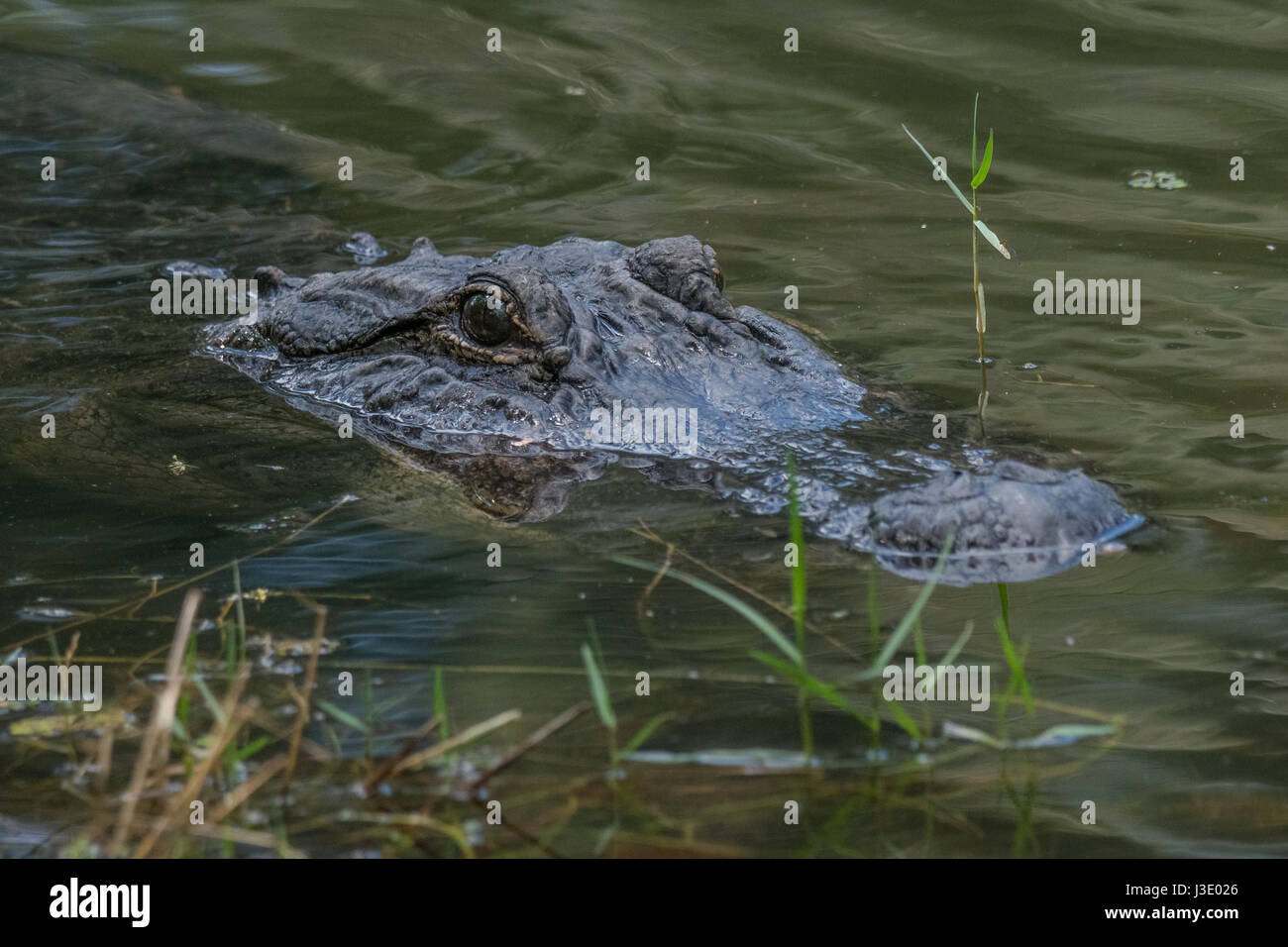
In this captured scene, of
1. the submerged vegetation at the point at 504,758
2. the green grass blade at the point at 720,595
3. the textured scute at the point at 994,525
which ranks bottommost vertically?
the submerged vegetation at the point at 504,758

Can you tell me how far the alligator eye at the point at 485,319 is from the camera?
5.42 m

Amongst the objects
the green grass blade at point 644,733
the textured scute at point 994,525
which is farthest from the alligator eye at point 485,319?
the green grass blade at point 644,733

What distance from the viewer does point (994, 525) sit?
13.0 ft

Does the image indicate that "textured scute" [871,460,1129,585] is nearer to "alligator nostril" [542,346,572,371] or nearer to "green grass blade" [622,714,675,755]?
"green grass blade" [622,714,675,755]

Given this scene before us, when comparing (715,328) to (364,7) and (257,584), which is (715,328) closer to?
(257,584)

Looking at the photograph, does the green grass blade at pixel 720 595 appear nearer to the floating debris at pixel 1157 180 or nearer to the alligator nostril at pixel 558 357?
the alligator nostril at pixel 558 357

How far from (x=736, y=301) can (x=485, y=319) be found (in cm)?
219

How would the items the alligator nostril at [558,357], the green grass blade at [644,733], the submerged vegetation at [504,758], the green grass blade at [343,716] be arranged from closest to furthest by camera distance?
1. the submerged vegetation at [504,758]
2. the green grass blade at [644,733]
3. the green grass blade at [343,716]
4. the alligator nostril at [558,357]

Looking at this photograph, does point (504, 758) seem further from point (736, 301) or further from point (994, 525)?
point (736, 301)

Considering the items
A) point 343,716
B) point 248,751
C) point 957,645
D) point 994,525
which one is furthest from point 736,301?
point 248,751

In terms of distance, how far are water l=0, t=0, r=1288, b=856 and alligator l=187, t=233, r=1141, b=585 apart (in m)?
0.14

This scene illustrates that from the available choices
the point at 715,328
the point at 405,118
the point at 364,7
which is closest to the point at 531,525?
the point at 715,328

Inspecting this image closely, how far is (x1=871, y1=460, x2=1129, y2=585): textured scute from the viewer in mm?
3961
